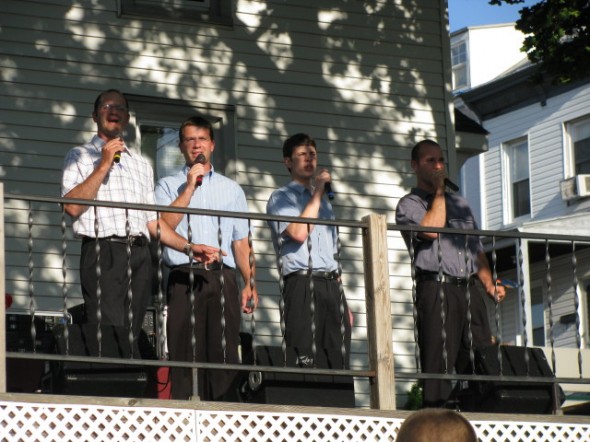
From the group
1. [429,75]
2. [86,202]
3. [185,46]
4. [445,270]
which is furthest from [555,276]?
[86,202]

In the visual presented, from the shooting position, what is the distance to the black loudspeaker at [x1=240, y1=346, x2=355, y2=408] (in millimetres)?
7961

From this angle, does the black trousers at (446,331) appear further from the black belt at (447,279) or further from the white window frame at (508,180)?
the white window frame at (508,180)

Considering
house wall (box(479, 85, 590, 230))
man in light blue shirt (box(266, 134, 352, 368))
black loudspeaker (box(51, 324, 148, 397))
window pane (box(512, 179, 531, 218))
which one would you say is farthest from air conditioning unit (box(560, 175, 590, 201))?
black loudspeaker (box(51, 324, 148, 397))

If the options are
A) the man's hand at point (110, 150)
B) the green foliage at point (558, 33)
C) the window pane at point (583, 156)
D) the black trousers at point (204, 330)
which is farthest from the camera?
the window pane at point (583, 156)

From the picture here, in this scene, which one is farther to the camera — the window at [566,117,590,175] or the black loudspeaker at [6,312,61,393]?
the window at [566,117,590,175]

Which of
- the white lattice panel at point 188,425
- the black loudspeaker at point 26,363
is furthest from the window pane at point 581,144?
the black loudspeaker at point 26,363

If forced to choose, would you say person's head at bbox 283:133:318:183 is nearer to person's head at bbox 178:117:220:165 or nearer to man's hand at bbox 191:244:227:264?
person's head at bbox 178:117:220:165

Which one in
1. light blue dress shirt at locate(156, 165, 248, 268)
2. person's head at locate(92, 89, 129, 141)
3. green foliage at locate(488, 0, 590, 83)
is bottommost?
light blue dress shirt at locate(156, 165, 248, 268)

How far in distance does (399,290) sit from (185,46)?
9.76 ft

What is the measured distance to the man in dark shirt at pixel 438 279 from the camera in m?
8.50

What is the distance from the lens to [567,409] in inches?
632

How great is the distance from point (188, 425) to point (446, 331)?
6.30 feet

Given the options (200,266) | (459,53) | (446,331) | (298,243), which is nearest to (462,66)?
(459,53)

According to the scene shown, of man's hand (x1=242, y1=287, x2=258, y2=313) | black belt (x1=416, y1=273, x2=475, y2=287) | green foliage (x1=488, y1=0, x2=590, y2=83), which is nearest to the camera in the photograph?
man's hand (x1=242, y1=287, x2=258, y2=313)
